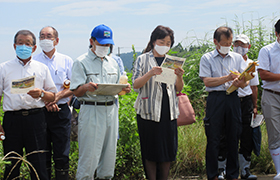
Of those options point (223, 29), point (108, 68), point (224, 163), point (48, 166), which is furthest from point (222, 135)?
point (48, 166)

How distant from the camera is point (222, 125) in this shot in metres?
5.19

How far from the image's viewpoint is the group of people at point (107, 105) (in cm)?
414

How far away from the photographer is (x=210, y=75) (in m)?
5.14

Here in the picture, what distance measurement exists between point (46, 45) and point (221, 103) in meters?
2.81

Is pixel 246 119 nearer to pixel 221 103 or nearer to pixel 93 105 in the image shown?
pixel 221 103

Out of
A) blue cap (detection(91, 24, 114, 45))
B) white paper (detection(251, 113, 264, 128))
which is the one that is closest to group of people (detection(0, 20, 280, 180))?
blue cap (detection(91, 24, 114, 45))

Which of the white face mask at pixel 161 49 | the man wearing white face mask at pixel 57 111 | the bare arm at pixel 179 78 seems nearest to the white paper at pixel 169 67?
the bare arm at pixel 179 78

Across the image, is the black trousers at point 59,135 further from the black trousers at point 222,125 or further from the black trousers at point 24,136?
the black trousers at point 222,125

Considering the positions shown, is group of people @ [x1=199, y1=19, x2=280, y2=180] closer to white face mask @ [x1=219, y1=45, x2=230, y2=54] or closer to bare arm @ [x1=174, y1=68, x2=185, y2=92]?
white face mask @ [x1=219, y1=45, x2=230, y2=54]

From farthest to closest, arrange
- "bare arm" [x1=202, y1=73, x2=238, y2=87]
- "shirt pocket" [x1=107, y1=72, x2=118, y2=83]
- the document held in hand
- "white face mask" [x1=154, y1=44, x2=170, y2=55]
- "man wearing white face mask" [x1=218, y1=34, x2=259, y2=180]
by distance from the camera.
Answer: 1. "man wearing white face mask" [x1=218, y1=34, x2=259, y2=180]
2. "bare arm" [x1=202, y1=73, x2=238, y2=87]
3. the document held in hand
4. "white face mask" [x1=154, y1=44, x2=170, y2=55]
5. "shirt pocket" [x1=107, y1=72, x2=118, y2=83]

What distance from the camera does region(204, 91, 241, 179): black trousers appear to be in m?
5.07

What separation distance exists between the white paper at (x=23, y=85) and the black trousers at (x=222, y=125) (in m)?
2.65

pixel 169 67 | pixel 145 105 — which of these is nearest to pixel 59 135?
pixel 145 105

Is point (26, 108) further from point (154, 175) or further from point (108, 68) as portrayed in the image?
point (154, 175)
